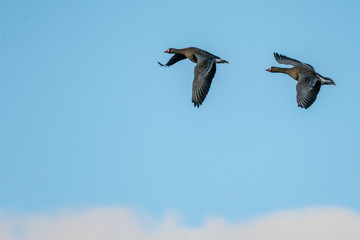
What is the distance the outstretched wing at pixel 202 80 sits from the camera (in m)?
38.0

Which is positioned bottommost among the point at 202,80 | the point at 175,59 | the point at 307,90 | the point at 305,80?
the point at 307,90

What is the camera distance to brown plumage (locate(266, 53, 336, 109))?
129 feet

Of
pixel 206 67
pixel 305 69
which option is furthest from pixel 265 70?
pixel 206 67

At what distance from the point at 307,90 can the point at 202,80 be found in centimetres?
578

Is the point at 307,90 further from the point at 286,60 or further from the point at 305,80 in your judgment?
the point at 286,60

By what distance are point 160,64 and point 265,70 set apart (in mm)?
6700

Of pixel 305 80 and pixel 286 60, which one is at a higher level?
pixel 286 60

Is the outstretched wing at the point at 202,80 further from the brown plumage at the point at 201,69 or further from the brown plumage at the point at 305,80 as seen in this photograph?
the brown plumage at the point at 305,80

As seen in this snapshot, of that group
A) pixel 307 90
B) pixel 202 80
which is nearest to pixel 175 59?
pixel 202 80

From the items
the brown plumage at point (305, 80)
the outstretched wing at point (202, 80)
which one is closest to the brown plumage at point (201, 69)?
the outstretched wing at point (202, 80)

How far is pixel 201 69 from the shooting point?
1556 inches

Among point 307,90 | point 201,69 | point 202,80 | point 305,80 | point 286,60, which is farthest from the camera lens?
point 286,60

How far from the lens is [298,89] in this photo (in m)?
40.0

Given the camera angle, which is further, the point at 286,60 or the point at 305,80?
the point at 286,60
